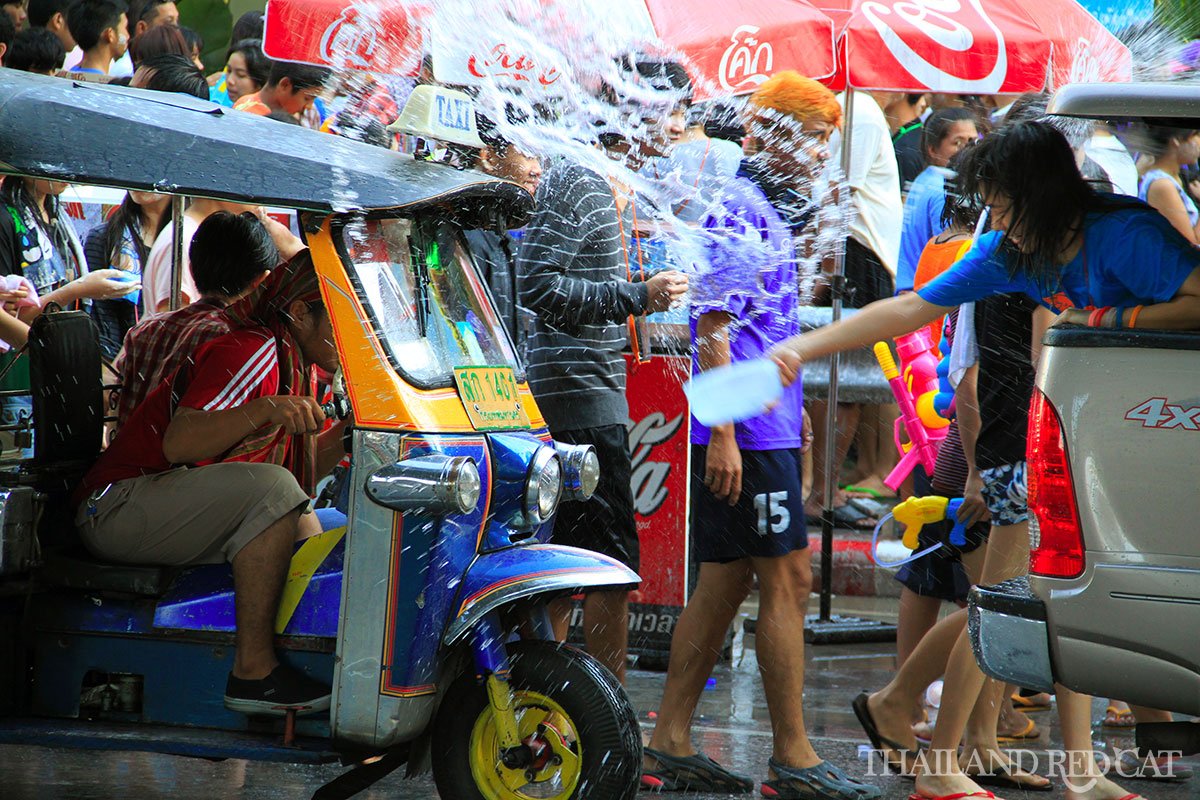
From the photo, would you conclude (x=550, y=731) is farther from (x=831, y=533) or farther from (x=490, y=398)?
(x=831, y=533)

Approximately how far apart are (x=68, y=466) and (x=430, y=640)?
1546mm

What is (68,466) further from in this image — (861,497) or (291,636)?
(861,497)

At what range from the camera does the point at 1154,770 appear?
5.62 meters

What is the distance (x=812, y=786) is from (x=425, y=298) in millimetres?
2171

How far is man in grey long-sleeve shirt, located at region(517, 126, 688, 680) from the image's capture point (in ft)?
17.4

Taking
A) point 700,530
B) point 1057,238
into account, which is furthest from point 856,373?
point 1057,238

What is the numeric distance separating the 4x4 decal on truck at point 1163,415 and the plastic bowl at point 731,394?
126 cm

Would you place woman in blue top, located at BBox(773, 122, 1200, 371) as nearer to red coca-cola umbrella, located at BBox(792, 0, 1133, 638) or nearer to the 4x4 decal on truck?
the 4x4 decal on truck

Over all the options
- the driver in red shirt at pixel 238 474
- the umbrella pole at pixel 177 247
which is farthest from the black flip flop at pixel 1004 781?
the umbrella pole at pixel 177 247

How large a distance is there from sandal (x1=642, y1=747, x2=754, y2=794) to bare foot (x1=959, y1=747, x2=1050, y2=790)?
0.81m

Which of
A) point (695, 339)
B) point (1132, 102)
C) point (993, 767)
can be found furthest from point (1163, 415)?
point (993, 767)

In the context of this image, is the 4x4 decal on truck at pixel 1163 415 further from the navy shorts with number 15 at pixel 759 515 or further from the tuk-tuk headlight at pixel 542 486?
the navy shorts with number 15 at pixel 759 515

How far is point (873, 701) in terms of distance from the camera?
5684 mm

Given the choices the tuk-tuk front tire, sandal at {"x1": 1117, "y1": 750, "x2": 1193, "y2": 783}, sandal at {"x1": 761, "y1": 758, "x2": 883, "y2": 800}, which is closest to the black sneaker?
the tuk-tuk front tire
